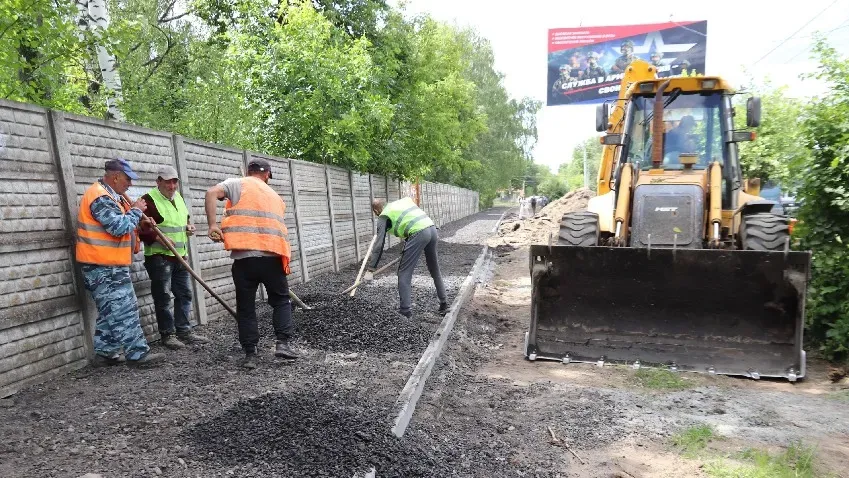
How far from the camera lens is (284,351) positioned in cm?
513

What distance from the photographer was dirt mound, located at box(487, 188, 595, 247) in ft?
63.4

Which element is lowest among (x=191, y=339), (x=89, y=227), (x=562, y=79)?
(x=191, y=339)

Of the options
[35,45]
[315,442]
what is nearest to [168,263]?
[315,442]

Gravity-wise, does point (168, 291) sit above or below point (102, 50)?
below

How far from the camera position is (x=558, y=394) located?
4793 mm

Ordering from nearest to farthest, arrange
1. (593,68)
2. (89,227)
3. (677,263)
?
1. (89,227)
2. (677,263)
3. (593,68)

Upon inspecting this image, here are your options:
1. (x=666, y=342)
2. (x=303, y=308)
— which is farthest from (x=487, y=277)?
(x=666, y=342)

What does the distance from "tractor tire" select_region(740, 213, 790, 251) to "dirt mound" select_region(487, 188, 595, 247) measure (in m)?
11.9

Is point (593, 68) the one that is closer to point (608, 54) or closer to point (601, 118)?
point (608, 54)

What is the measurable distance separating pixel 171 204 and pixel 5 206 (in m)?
1.57

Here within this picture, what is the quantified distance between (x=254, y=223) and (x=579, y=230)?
3244mm

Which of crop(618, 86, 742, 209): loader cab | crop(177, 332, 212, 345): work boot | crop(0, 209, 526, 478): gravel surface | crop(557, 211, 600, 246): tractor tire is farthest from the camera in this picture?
crop(618, 86, 742, 209): loader cab

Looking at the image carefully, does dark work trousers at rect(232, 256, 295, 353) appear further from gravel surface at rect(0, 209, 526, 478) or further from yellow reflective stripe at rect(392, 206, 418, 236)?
yellow reflective stripe at rect(392, 206, 418, 236)

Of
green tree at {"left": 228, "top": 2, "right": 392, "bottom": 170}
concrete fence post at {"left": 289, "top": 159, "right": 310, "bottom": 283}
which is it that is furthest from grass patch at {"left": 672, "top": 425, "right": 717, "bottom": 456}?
green tree at {"left": 228, "top": 2, "right": 392, "bottom": 170}
